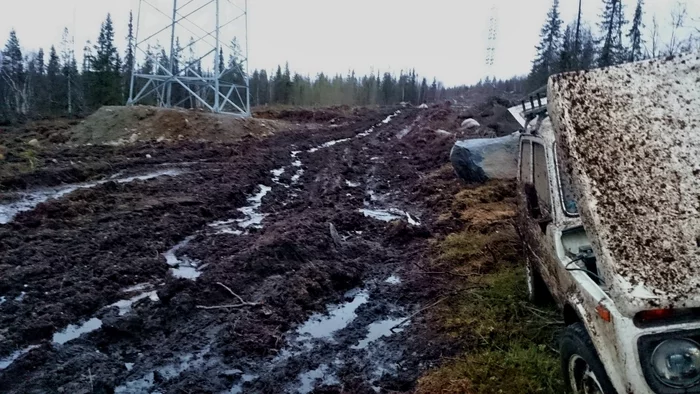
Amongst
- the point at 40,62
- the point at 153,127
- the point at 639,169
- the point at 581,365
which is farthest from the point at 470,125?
the point at 40,62

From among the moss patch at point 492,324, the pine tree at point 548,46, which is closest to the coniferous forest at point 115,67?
the pine tree at point 548,46

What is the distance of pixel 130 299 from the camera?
243 inches

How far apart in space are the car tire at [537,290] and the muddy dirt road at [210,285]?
125 centimetres

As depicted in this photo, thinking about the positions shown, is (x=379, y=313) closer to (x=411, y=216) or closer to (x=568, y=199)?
(x=568, y=199)

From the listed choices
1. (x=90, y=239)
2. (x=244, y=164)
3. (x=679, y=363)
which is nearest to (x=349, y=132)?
(x=244, y=164)

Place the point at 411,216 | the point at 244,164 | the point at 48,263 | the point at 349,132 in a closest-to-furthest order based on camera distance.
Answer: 1. the point at 48,263
2. the point at 411,216
3. the point at 244,164
4. the point at 349,132

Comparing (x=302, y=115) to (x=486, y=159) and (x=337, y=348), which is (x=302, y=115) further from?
(x=337, y=348)

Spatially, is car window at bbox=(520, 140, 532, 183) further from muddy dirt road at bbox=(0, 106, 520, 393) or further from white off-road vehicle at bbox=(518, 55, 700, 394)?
muddy dirt road at bbox=(0, 106, 520, 393)

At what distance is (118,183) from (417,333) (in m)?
8.86

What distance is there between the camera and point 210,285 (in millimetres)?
6406

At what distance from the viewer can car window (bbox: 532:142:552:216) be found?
472 centimetres

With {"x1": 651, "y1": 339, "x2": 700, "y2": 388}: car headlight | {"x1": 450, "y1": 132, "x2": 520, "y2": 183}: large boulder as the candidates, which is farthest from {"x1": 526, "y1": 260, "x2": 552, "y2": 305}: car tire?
{"x1": 450, "y1": 132, "x2": 520, "y2": 183}: large boulder

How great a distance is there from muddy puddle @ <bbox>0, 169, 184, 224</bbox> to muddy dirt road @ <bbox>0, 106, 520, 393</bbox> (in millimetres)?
62

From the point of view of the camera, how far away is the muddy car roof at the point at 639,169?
2922 mm
